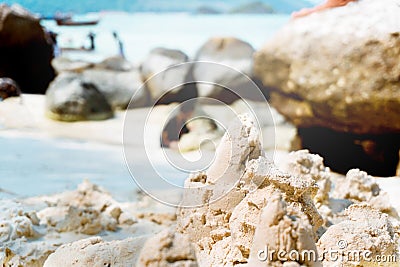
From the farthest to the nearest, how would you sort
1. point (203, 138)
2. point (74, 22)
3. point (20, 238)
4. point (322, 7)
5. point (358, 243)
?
point (74, 22) < point (203, 138) < point (322, 7) < point (20, 238) < point (358, 243)

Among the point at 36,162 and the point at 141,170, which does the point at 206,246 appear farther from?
the point at 36,162

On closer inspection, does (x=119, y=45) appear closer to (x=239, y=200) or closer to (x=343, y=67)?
(x=343, y=67)

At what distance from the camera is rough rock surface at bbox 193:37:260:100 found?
11.7 ft

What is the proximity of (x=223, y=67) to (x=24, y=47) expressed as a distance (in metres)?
1.80

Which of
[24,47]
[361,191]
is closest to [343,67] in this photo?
[361,191]

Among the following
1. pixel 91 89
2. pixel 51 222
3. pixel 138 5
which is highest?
pixel 138 5

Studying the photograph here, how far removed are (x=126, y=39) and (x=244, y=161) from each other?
2883 mm

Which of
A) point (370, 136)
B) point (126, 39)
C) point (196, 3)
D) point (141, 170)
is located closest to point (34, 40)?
point (126, 39)

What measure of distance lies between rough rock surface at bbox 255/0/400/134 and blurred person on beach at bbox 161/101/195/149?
0.84m

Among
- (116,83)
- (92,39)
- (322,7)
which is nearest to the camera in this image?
(322,7)

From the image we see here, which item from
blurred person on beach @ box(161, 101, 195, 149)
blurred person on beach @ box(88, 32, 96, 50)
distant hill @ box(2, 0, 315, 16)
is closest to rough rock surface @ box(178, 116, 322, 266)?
distant hill @ box(2, 0, 315, 16)

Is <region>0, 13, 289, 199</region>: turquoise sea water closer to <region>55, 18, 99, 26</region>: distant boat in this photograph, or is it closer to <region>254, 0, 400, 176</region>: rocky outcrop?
<region>55, 18, 99, 26</region>: distant boat

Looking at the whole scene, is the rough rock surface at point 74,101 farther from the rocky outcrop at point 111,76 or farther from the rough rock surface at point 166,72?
the rough rock surface at point 166,72

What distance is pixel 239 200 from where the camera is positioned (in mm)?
1151
